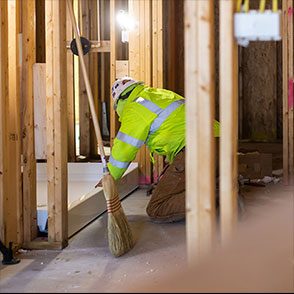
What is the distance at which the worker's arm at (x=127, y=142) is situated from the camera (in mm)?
3412

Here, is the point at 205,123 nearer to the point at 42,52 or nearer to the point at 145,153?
the point at 145,153

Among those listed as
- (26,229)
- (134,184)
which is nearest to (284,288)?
(26,229)

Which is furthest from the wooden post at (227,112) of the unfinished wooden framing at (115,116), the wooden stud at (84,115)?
the wooden stud at (84,115)

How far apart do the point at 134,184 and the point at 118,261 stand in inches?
87.1

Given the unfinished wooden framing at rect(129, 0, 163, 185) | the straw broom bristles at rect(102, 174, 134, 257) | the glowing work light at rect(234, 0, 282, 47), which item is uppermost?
the unfinished wooden framing at rect(129, 0, 163, 185)

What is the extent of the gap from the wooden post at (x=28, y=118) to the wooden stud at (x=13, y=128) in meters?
0.06

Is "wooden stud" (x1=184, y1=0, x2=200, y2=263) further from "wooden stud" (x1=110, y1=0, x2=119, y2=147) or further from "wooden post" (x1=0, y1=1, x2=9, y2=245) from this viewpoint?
"wooden stud" (x1=110, y1=0, x2=119, y2=147)

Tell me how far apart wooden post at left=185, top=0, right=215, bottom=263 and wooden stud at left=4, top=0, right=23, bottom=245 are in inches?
61.0

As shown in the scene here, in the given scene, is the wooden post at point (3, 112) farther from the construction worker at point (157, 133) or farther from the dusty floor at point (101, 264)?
the construction worker at point (157, 133)

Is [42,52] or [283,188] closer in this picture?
[283,188]

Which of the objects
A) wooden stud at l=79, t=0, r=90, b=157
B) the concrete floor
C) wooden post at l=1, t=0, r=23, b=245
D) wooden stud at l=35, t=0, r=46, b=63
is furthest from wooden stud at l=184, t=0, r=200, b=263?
wooden stud at l=79, t=0, r=90, b=157

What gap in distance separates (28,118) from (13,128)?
0.44 feet

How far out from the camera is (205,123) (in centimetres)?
182

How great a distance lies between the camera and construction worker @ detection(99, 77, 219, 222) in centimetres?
346
